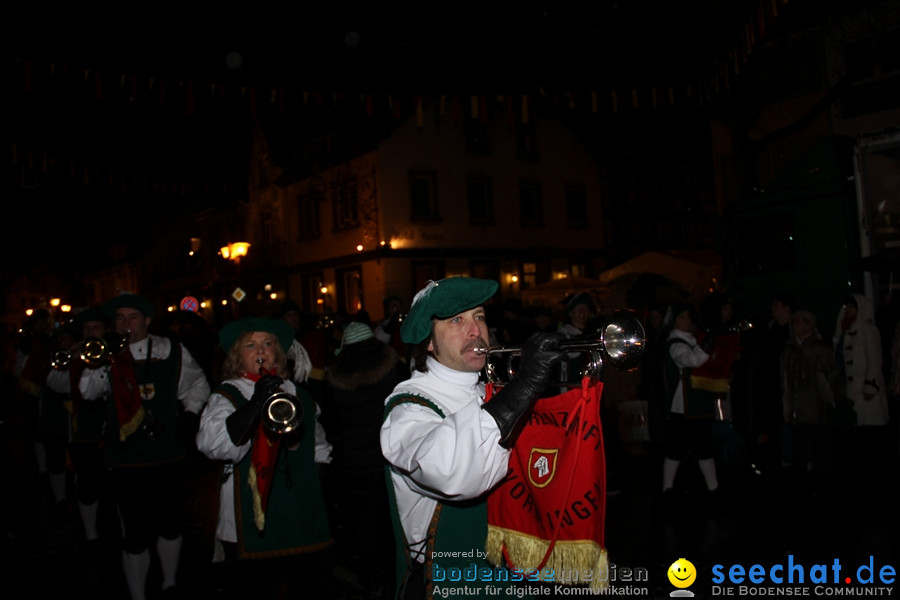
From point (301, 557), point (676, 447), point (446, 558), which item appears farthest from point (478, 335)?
point (676, 447)

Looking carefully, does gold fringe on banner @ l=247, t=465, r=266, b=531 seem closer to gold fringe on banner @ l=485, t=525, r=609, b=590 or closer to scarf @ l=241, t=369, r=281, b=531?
scarf @ l=241, t=369, r=281, b=531

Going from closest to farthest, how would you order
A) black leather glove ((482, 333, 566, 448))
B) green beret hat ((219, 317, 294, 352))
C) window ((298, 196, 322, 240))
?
black leather glove ((482, 333, 566, 448)) < green beret hat ((219, 317, 294, 352)) < window ((298, 196, 322, 240))

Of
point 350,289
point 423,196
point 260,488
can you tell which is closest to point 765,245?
point 260,488

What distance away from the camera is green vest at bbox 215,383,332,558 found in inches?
155

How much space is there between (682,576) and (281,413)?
3770 millimetres

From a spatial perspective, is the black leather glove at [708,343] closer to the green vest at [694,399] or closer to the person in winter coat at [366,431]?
the green vest at [694,399]

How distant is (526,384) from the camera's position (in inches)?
86.7

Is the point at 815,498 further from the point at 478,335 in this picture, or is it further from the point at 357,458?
the point at 478,335

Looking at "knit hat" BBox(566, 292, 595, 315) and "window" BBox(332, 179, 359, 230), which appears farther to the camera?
"window" BBox(332, 179, 359, 230)

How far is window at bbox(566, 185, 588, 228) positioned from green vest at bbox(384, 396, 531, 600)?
93.8 ft

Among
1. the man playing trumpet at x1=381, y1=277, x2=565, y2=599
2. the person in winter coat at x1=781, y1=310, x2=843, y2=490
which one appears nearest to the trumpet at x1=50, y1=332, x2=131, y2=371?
the man playing trumpet at x1=381, y1=277, x2=565, y2=599

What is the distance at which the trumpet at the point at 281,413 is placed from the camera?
3.81 metres

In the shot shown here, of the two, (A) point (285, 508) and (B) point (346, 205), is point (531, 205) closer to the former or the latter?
(B) point (346, 205)

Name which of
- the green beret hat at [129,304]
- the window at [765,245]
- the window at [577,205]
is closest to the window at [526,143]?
the window at [577,205]
